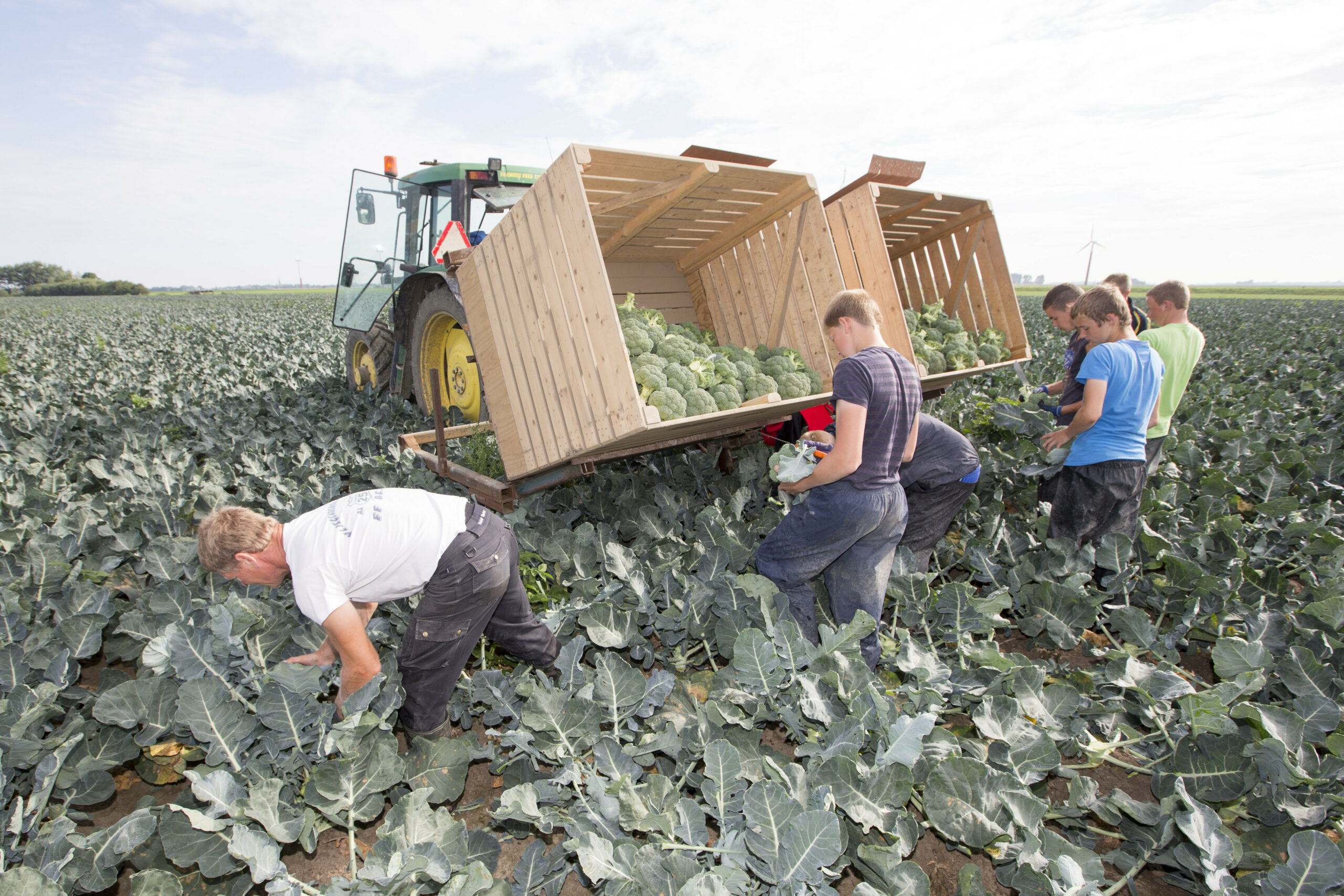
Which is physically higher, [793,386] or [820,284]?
[820,284]

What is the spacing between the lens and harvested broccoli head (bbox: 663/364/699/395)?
378cm

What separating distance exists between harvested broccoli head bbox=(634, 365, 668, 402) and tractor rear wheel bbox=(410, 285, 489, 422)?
226cm

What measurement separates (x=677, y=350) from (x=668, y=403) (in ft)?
2.52

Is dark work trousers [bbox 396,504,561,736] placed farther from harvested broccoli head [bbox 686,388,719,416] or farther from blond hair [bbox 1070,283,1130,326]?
blond hair [bbox 1070,283,1130,326]

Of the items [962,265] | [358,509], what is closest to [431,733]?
[358,509]

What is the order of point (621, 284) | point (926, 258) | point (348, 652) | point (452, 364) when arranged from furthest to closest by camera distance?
point (926, 258) → point (452, 364) → point (621, 284) → point (348, 652)

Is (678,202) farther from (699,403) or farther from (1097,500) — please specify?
(1097,500)

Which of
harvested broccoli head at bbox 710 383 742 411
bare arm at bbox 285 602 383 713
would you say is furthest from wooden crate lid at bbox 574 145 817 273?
bare arm at bbox 285 602 383 713

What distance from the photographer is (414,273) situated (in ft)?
19.9

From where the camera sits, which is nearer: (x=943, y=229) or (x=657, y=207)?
(x=657, y=207)

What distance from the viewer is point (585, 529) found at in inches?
149

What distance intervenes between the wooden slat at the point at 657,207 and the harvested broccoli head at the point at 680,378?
3.50 feet

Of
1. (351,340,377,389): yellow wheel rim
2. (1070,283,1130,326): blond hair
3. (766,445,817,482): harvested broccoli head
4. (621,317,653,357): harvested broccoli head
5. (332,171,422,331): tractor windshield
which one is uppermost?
(332,171,422,331): tractor windshield

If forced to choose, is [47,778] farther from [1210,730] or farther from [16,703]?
[1210,730]
